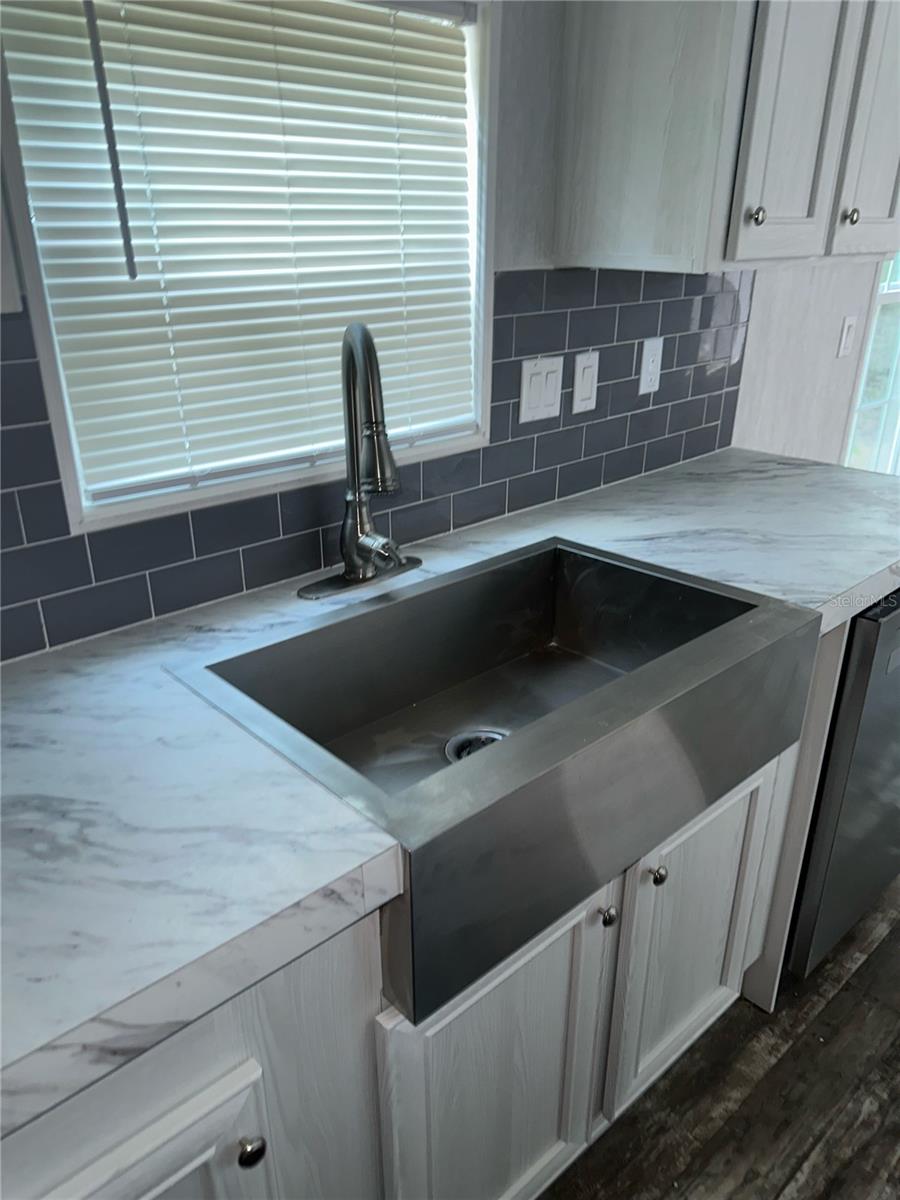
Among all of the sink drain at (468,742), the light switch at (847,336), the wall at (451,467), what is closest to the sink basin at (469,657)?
the sink drain at (468,742)

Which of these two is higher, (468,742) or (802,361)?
(802,361)

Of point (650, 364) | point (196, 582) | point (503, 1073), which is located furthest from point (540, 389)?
point (503, 1073)

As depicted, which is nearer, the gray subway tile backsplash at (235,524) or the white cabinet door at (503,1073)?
the white cabinet door at (503,1073)

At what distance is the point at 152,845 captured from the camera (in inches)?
31.3

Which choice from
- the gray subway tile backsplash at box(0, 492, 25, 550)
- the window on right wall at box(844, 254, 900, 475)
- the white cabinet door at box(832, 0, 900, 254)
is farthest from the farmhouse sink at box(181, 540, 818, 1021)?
the window on right wall at box(844, 254, 900, 475)

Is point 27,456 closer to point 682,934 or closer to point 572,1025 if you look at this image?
point 572,1025

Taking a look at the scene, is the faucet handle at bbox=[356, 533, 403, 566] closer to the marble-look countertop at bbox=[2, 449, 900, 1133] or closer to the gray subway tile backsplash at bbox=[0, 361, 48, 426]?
the marble-look countertop at bbox=[2, 449, 900, 1133]

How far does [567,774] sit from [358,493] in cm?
61

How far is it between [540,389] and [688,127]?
52 centimetres

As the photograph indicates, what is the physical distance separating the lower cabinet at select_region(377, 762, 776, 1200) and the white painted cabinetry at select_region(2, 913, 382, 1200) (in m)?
0.05

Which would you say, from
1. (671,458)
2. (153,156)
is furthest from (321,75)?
(671,458)

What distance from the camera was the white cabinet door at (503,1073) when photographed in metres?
0.94

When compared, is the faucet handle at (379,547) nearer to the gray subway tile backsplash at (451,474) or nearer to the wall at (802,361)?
the gray subway tile backsplash at (451,474)

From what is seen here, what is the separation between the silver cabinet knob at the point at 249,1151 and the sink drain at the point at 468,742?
0.57m
